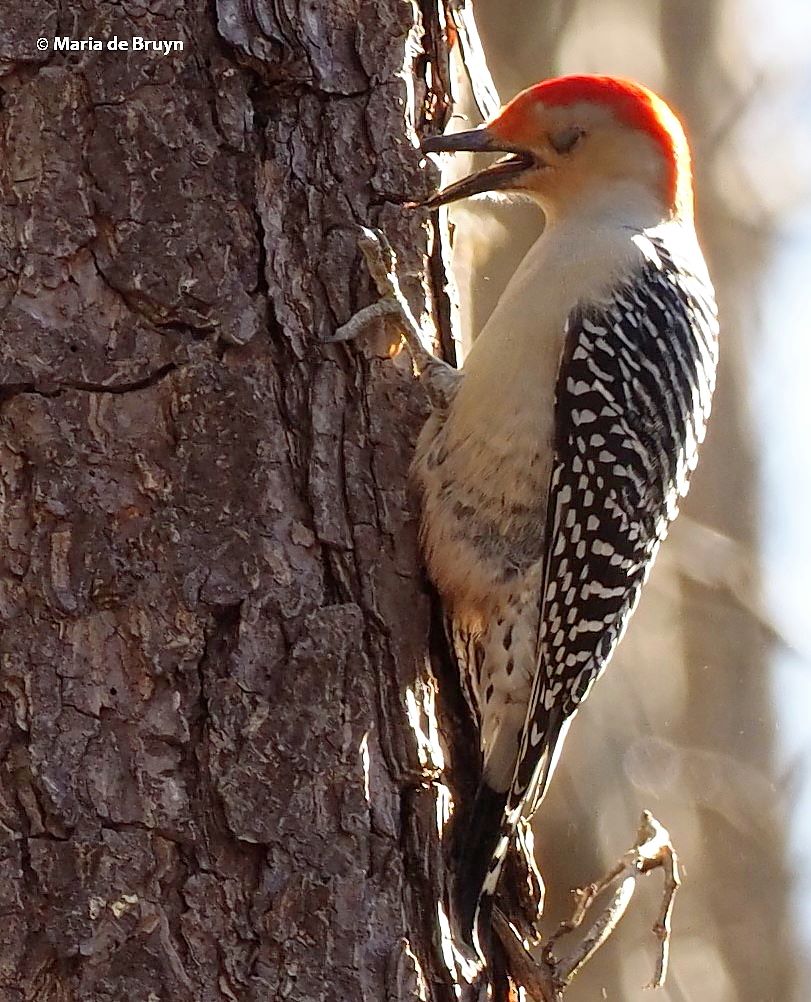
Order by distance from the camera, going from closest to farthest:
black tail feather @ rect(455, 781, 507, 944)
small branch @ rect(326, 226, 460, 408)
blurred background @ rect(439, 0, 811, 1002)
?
black tail feather @ rect(455, 781, 507, 944)
small branch @ rect(326, 226, 460, 408)
blurred background @ rect(439, 0, 811, 1002)

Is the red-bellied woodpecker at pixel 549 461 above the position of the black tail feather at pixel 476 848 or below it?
above

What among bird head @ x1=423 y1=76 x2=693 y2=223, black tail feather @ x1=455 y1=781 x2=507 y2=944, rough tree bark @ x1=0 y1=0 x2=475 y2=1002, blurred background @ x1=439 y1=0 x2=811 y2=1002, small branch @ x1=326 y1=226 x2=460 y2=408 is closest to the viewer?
rough tree bark @ x1=0 y1=0 x2=475 y2=1002

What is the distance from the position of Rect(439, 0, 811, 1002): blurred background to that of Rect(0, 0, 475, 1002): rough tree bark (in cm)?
191

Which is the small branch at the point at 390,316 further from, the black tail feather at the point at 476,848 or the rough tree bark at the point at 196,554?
the black tail feather at the point at 476,848

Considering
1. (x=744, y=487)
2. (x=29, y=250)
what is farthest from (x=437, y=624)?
(x=744, y=487)

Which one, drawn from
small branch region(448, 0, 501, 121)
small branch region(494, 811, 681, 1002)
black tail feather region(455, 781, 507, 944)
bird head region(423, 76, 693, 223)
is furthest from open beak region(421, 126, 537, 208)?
small branch region(494, 811, 681, 1002)

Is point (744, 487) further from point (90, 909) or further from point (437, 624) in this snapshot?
point (90, 909)

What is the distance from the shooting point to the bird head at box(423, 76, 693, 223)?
2535mm

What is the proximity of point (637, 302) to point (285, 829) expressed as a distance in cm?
117

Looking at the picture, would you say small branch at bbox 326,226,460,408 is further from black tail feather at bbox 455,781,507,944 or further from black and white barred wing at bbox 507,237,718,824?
black tail feather at bbox 455,781,507,944

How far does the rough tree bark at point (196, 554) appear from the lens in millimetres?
1921

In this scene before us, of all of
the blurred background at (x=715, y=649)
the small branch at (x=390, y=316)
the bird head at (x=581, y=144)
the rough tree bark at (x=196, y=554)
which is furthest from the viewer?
the blurred background at (x=715, y=649)

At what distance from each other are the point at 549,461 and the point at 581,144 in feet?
2.17

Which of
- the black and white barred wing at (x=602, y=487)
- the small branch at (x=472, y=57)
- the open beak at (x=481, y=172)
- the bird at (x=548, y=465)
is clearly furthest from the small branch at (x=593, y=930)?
the small branch at (x=472, y=57)
